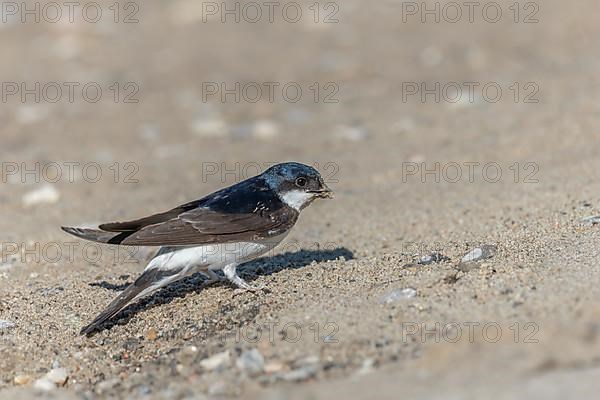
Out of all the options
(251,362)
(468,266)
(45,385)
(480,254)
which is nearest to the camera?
(251,362)

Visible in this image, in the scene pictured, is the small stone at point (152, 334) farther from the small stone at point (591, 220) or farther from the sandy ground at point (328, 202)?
the small stone at point (591, 220)

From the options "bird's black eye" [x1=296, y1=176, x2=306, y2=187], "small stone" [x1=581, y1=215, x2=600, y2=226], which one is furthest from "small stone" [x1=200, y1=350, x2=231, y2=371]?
"small stone" [x1=581, y1=215, x2=600, y2=226]

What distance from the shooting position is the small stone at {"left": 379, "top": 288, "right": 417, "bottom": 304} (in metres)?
3.88

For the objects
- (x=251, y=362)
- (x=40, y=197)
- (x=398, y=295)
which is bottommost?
(x=40, y=197)

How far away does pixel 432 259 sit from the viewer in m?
4.52

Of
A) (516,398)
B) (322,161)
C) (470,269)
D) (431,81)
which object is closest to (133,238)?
(470,269)

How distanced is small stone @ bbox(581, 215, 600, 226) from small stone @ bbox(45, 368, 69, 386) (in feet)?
8.29

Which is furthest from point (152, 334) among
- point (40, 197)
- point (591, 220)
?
point (40, 197)

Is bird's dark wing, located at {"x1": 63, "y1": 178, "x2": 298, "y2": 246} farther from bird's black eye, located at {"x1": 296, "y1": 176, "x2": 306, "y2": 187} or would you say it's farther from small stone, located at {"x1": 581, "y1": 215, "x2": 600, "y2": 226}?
small stone, located at {"x1": 581, "y1": 215, "x2": 600, "y2": 226}

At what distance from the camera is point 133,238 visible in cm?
426

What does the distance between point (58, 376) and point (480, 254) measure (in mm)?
1867

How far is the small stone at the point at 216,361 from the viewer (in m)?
3.60

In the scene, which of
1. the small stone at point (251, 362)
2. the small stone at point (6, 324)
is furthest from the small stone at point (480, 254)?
the small stone at point (6, 324)

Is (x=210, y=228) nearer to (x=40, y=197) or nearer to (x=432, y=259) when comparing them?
(x=432, y=259)
